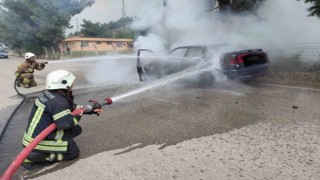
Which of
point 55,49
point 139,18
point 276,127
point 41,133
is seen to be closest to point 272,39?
point 139,18

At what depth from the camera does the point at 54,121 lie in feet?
12.4

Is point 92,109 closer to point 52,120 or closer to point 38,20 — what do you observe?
point 52,120

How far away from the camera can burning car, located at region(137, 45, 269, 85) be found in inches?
337

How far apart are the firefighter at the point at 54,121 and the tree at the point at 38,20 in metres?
16.9

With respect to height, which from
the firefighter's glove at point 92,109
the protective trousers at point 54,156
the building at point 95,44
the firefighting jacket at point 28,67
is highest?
the firefighter's glove at point 92,109

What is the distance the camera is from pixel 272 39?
13.2 metres

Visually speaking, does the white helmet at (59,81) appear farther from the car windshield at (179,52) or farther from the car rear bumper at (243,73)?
the car windshield at (179,52)

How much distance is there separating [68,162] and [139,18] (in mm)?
A: 10772

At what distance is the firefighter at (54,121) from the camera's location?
380 centimetres

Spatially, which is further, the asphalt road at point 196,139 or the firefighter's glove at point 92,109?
the firefighter's glove at point 92,109

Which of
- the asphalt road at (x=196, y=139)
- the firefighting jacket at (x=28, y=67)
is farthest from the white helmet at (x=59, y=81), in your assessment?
the firefighting jacket at (x=28, y=67)

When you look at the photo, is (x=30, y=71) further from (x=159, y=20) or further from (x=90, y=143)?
(x=90, y=143)

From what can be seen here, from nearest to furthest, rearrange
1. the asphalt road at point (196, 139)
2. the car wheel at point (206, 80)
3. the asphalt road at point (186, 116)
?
the asphalt road at point (196, 139) < the asphalt road at point (186, 116) < the car wheel at point (206, 80)

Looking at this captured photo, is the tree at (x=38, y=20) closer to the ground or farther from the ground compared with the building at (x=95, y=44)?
farther from the ground
